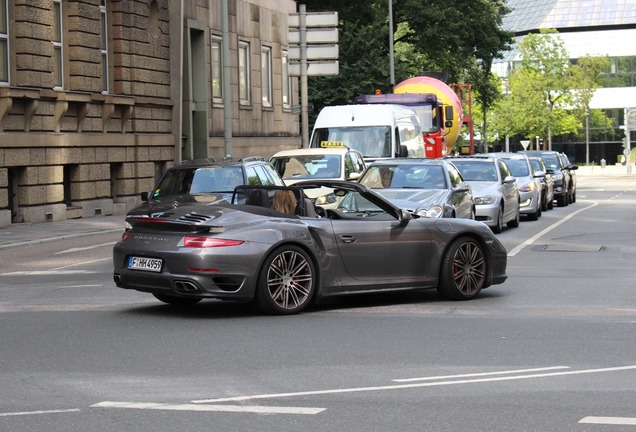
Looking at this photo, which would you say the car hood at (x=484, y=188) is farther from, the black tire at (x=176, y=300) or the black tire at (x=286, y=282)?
the black tire at (x=286, y=282)

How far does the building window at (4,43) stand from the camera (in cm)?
2906

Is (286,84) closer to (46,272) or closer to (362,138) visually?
(362,138)

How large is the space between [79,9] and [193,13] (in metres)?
8.02

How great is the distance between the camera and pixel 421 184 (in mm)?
21219

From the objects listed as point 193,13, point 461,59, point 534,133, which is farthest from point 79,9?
point 534,133

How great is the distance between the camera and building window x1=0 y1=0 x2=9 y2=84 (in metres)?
29.1

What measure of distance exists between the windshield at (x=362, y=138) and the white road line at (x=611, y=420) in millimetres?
22961

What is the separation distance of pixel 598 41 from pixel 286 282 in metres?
113

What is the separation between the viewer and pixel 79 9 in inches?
1276

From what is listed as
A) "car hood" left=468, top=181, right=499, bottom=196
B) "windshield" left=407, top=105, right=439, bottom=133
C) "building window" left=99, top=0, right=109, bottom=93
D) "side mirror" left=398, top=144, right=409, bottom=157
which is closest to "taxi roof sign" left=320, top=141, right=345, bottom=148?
"side mirror" left=398, top=144, right=409, bottom=157

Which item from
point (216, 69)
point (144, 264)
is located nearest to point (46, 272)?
point (144, 264)

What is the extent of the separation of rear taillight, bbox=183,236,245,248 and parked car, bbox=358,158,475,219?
865cm

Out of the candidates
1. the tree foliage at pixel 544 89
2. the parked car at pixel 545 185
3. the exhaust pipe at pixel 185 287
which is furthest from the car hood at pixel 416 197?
the tree foliage at pixel 544 89

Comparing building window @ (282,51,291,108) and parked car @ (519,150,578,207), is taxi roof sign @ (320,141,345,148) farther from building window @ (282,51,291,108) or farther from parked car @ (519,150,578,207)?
building window @ (282,51,291,108)
